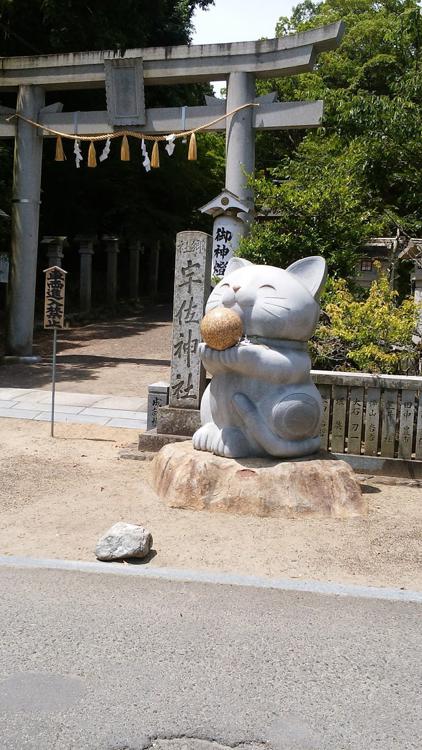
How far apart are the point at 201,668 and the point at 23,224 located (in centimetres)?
1301

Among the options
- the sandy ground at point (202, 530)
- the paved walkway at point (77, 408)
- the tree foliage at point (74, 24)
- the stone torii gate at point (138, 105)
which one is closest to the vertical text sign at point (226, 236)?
the stone torii gate at point (138, 105)

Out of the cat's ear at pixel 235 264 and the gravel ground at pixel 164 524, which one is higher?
the cat's ear at pixel 235 264

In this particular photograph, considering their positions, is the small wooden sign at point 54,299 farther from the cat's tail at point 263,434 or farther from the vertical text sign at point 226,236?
the cat's tail at point 263,434

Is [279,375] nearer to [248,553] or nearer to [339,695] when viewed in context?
[248,553]

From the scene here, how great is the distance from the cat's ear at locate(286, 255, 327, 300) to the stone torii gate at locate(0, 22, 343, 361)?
249 inches

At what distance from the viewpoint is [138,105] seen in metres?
13.4

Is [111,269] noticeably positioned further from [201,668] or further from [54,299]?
[201,668]

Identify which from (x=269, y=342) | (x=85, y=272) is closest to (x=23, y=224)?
(x=85, y=272)

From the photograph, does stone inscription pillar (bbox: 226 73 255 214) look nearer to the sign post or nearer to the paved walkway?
the sign post

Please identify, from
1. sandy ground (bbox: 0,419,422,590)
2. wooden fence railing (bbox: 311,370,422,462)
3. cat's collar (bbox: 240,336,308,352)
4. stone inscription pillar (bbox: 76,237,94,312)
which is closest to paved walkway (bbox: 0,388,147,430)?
sandy ground (bbox: 0,419,422,590)

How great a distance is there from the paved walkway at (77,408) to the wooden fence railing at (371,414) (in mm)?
3117

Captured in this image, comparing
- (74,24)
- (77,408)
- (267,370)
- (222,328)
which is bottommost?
(77,408)

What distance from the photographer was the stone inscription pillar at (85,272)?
22.4 meters

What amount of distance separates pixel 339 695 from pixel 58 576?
206 cm
